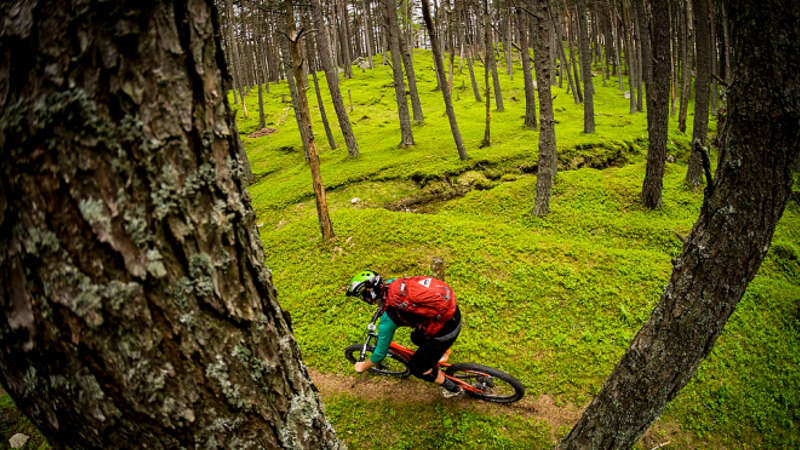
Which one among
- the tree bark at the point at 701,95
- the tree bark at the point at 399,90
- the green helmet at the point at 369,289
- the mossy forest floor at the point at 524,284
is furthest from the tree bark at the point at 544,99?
the tree bark at the point at 399,90

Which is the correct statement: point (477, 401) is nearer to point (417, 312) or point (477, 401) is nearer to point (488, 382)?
point (488, 382)

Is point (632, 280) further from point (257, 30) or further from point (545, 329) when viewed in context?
point (257, 30)

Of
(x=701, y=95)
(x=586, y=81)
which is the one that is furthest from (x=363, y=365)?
(x=586, y=81)

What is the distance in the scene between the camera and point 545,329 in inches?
252

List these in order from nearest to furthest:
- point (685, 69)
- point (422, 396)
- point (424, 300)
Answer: point (424, 300) → point (422, 396) → point (685, 69)

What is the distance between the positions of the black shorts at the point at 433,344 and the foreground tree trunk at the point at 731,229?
70.7 inches

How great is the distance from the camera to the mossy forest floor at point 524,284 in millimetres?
4887

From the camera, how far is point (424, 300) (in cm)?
424

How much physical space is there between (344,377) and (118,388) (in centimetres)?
510

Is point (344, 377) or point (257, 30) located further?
point (257, 30)

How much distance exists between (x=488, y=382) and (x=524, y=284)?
289cm

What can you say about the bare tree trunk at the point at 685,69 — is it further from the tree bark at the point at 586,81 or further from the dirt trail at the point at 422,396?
the dirt trail at the point at 422,396

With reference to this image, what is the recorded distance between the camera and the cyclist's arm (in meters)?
4.39

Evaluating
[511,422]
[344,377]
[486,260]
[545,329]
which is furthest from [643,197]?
[344,377]
